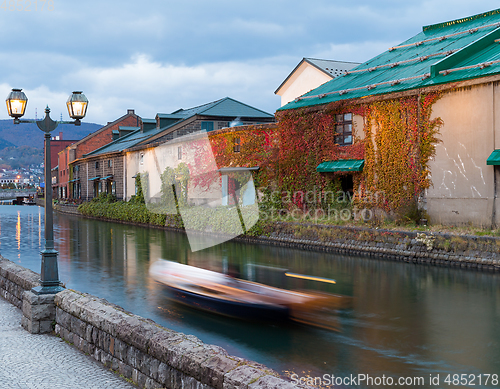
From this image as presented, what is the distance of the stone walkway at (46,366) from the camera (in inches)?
221

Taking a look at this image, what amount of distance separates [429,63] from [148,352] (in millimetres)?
20017

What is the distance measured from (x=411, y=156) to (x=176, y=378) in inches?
686

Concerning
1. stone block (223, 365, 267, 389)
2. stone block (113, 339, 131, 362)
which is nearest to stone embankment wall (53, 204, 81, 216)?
stone block (113, 339, 131, 362)

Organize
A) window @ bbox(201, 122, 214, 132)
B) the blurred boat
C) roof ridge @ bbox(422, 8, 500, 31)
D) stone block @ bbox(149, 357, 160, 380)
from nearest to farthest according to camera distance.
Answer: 1. stone block @ bbox(149, 357, 160, 380)
2. the blurred boat
3. roof ridge @ bbox(422, 8, 500, 31)
4. window @ bbox(201, 122, 214, 132)

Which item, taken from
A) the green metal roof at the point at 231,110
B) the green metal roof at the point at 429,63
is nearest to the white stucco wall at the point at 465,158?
the green metal roof at the point at 429,63

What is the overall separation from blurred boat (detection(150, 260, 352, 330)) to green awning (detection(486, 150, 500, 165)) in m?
8.84

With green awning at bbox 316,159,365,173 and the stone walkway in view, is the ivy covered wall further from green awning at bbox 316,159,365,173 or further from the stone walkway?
the stone walkway

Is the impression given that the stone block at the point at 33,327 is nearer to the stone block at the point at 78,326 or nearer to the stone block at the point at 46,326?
the stone block at the point at 46,326

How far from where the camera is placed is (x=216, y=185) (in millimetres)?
32656

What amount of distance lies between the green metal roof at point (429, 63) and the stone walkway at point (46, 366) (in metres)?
16.5

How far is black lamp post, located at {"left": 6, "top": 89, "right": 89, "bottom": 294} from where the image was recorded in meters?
8.14

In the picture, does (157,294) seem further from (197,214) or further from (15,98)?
(197,214)

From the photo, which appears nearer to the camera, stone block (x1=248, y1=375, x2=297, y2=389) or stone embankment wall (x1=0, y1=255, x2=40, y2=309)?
stone block (x1=248, y1=375, x2=297, y2=389)

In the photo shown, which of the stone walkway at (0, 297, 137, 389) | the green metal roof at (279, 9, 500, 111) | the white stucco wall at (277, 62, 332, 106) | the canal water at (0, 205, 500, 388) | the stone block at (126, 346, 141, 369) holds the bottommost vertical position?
the canal water at (0, 205, 500, 388)
